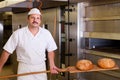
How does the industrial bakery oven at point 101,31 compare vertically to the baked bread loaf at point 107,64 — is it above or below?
above

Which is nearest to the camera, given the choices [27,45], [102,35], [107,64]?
[107,64]

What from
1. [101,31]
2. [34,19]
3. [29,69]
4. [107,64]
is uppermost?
[34,19]

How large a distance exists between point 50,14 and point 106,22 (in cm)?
87

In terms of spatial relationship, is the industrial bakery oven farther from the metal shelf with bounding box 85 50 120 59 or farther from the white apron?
the white apron

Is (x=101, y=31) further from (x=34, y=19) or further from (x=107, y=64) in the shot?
(x=34, y=19)

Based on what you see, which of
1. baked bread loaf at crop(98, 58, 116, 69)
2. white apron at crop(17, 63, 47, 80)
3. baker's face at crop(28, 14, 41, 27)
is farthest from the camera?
white apron at crop(17, 63, 47, 80)

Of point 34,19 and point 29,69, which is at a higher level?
point 34,19

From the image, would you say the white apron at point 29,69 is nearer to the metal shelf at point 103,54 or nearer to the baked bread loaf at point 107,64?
the metal shelf at point 103,54

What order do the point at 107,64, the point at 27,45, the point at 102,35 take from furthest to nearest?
1. the point at 27,45
2. the point at 102,35
3. the point at 107,64

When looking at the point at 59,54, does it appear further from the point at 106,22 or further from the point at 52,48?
the point at 106,22

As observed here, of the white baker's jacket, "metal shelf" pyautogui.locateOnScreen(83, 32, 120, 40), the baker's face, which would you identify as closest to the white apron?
the white baker's jacket

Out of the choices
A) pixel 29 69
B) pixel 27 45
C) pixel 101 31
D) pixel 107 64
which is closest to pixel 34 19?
pixel 27 45

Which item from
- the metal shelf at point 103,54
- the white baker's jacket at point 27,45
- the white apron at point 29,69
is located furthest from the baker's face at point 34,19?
the metal shelf at point 103,54

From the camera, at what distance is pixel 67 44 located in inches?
86.7
